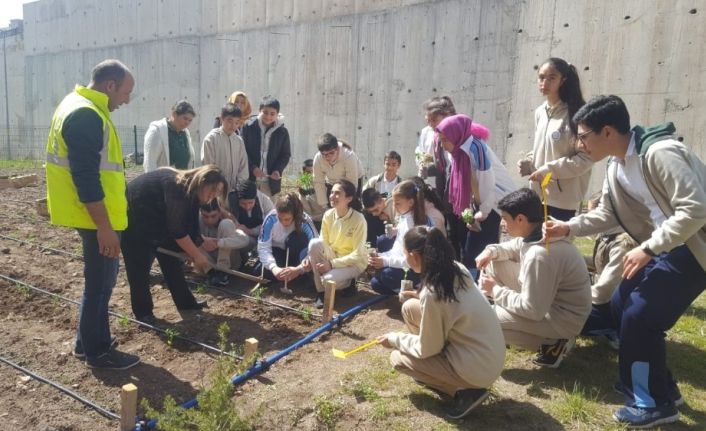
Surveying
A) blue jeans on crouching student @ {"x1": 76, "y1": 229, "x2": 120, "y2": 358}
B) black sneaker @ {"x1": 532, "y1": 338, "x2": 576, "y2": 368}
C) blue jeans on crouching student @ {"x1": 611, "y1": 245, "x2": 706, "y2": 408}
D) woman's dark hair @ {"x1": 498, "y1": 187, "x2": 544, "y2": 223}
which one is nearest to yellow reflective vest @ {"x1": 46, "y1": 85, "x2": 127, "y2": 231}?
blue jeans on crouching student @ {"x1": 76, "y1": 229, "x2": 120, "y2": 358}

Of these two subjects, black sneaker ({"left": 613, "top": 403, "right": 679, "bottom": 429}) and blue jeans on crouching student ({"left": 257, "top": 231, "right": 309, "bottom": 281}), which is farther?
blue jeans on crouching student ({"left": 257, "top": 231, "right": 309, "bottom": 281})

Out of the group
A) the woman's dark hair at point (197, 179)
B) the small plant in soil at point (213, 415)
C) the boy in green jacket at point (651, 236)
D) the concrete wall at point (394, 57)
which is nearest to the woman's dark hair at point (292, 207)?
the woman's dark hair at point (197, 179)

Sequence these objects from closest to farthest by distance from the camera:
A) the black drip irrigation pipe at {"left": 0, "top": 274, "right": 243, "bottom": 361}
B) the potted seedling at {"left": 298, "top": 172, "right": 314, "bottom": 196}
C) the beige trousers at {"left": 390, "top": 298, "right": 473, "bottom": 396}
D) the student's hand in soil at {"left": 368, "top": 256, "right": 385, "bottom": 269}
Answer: the beige trousers at {"left": 390, "top": 298, "right": 473, "bottom": 396} < the black drip irrigation pipe at {"left": 0, "top": 274, "right": 243, "bottom": 361} < the student's hand in soil at {"left": 368, "top": 256, "right": 385, "bottom": 269} < the potted seedling at {"left": 298, "top": 172, "right": 314, "bottom": 196}

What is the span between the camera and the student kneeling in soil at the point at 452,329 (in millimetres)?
2598

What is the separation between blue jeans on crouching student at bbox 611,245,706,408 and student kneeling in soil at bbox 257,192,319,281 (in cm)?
291

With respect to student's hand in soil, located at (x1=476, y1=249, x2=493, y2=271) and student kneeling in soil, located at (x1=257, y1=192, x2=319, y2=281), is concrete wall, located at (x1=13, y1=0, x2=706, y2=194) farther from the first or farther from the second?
student's hand in soil, located at (x1=476, y1=249, x2=493, y2=271)

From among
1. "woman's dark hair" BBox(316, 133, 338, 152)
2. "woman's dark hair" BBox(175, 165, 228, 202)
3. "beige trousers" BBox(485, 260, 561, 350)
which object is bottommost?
"beige trousers" BBox(485, 260, 561, 350)

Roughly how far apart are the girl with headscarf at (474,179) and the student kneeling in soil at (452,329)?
161 centimetres

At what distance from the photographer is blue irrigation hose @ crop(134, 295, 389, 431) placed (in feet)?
9.49

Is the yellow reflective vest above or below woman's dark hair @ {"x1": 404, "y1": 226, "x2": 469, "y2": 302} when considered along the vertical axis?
above

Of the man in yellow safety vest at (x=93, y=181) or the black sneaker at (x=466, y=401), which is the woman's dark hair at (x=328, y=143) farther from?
the black sneaker at (x=466, y=401)

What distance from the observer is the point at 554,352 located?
3.21 meters

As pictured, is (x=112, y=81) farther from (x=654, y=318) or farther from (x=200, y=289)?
(x=654, y=318)

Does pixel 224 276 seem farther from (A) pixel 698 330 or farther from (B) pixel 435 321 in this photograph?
(A) pixel 698 330
